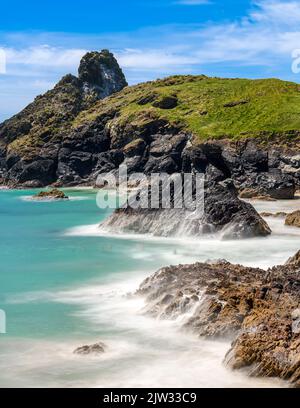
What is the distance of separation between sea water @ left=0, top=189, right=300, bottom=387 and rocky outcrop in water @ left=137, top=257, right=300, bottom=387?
0.48m

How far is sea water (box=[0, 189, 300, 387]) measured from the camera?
1772 cm

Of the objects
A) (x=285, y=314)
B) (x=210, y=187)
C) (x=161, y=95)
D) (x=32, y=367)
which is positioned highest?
(x=161, y=95)

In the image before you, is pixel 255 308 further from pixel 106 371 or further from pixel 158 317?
pixel 106 371

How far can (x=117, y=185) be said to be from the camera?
120 metres

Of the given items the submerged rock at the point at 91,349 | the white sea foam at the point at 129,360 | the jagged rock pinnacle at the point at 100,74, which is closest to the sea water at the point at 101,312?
the white sea foam at the point at 129,360


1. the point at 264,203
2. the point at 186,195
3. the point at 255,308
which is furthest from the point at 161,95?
the point at 255,308

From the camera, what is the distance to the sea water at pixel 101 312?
1772 centimetres

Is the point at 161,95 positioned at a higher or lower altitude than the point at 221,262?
higher

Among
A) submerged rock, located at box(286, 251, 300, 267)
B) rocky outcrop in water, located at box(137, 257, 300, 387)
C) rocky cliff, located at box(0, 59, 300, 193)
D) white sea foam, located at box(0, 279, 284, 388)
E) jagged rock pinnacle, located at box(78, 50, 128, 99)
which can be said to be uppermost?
jagged rock pinnacle, located at box(78, 50, 128, 99)

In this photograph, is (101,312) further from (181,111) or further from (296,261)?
(181,111)

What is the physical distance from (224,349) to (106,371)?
13.3 ft

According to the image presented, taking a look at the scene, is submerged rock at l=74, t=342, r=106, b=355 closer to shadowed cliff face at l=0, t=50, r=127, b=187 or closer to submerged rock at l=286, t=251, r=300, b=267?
submerged rock at l=286, t=251, r=300, b=267

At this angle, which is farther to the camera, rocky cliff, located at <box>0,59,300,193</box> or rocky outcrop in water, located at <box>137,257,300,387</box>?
rocky cliff, located at <box>0,59,300,193</box>

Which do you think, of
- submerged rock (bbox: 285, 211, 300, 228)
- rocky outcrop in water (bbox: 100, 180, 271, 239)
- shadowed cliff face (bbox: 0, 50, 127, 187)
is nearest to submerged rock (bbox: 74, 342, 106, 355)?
rocky outcrop in water (bbox: 100, 180, 271, 239)
